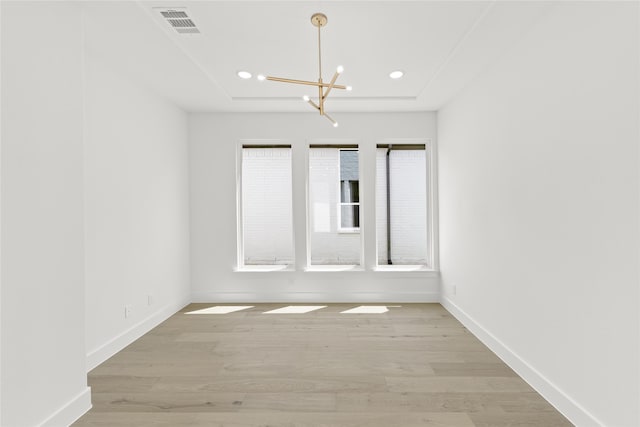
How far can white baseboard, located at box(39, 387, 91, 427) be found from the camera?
1811 millimetres

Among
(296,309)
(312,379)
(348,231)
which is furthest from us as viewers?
(348,231)

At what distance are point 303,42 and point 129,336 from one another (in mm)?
3201

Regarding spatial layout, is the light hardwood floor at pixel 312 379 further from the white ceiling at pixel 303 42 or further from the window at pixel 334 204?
the white ceiling at pixel 303 42

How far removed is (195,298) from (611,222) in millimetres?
4470

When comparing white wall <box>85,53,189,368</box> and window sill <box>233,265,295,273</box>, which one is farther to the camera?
window sill <box>233,265,295,273</box>

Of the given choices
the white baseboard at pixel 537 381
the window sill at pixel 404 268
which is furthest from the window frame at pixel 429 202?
the white baseboard at pixel 537 381

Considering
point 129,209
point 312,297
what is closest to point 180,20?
point 129,209

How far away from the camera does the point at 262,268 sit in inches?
179

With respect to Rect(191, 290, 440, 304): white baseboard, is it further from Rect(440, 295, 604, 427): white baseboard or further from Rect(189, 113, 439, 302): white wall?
Rect(440, 295, 604, 427): white baseboard

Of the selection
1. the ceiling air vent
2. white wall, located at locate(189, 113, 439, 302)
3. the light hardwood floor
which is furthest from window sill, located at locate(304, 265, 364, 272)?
the ceiling air vent

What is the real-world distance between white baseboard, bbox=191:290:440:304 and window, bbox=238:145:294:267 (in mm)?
587

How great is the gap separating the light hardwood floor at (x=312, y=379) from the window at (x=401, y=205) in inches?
49.7

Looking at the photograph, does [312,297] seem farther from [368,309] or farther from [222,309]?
[222,309]

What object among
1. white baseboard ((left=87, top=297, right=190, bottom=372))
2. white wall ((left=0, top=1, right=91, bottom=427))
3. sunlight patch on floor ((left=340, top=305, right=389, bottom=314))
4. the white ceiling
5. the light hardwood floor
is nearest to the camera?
white wall ((left=0, top=1, right=91, bottom=427))
